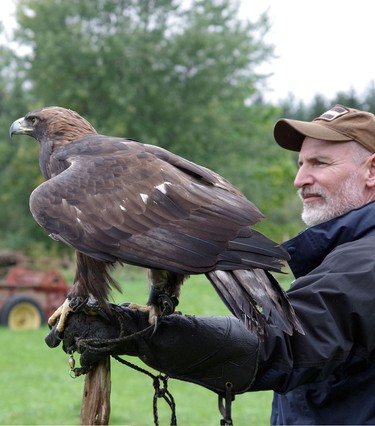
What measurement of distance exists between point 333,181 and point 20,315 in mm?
12924

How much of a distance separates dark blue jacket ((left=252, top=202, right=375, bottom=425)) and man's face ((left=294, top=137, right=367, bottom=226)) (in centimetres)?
37

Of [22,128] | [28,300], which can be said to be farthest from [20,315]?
[22,128]

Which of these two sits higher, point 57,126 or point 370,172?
point 57,126

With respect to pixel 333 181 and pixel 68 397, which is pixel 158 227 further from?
pixel 68 397

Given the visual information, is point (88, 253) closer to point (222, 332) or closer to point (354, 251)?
point (222, 332)

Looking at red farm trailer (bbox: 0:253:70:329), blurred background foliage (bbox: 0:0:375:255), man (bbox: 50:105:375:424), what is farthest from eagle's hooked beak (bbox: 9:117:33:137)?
blurred background foliage (bbox: 0:0:375:255)

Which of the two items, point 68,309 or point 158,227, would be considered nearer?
point 158,227

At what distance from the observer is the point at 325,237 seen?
3188 mm

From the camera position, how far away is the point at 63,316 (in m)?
3.39

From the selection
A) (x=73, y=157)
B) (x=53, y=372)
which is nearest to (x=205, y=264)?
(x=73, y=157)

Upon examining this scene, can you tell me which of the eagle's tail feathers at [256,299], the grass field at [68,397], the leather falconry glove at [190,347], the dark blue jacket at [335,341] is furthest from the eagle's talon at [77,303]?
the grass field at [68,397]

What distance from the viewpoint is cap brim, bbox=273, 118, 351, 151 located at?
351 cm

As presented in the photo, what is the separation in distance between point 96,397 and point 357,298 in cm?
120

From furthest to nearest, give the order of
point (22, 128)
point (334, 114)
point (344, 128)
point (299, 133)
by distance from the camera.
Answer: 1. point (22, 128)
2. point (299, 133)
3. point (334, 114)
4. point (344, 128)
